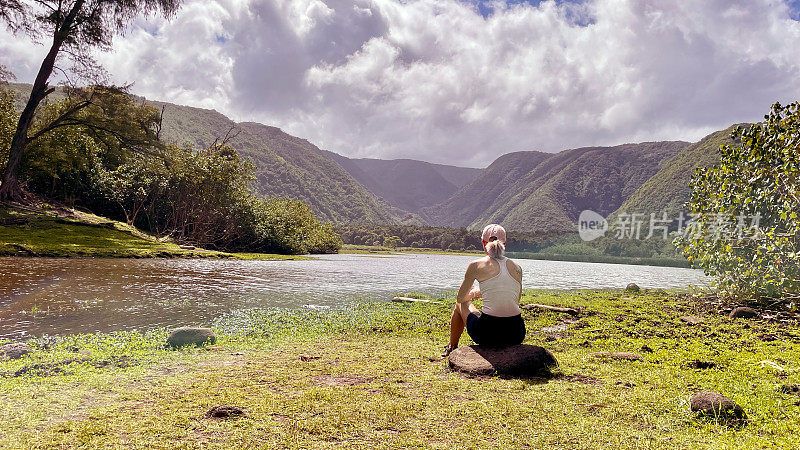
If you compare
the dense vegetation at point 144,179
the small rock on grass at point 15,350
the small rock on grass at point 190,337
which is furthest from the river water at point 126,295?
the dense vegetation at point 144,179

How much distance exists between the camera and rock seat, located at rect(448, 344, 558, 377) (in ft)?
24.0

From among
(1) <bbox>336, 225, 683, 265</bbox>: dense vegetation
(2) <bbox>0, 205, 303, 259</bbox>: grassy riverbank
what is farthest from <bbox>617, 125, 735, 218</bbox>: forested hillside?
(2) <bbox>0, 205, 303, 259</bbox>: grassy riverbank

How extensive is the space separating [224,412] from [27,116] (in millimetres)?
41126

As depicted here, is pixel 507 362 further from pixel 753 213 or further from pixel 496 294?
pixel 753 213

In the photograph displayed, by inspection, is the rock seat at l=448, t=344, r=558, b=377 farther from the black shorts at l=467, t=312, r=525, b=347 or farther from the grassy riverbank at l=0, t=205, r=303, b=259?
the grassy riverbank at l=0, t=205, r=303, b=259

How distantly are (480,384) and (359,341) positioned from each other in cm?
529

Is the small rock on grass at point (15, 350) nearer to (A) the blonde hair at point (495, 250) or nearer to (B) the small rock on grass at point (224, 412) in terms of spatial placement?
(B) the small rock on grass at point (224, 412)

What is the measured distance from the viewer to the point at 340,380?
719 cm

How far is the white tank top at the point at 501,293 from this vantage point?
7.75 metres

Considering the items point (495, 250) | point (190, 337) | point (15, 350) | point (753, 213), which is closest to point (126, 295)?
point (15, 350)

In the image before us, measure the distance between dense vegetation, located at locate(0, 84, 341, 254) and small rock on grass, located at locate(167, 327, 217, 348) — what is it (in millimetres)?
39966

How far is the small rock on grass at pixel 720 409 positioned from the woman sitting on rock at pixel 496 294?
3200 millimetres

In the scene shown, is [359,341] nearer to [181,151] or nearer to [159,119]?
[181,151]

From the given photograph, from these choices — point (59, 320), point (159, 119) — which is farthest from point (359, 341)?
point (159, 119)
